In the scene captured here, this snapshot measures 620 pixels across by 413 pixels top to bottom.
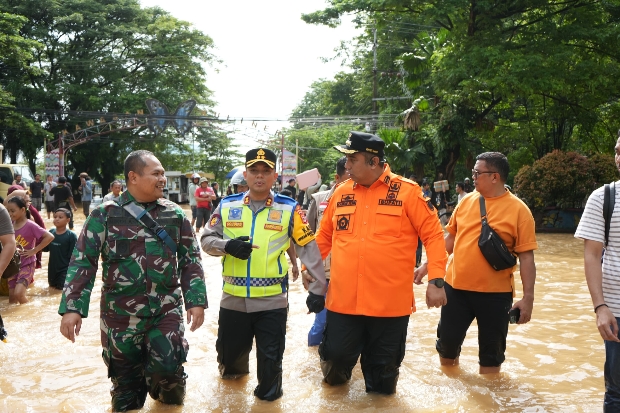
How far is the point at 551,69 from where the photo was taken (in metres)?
19.2

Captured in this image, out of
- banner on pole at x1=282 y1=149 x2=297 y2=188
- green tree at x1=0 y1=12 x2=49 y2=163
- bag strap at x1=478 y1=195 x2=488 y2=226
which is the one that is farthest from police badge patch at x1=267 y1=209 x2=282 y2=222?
banner on pole at x1=282 y1=149 x2=297 y2=188

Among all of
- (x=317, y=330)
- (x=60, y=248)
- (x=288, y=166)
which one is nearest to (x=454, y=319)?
(x=317, y=330)

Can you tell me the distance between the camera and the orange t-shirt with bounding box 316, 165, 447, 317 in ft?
15.7

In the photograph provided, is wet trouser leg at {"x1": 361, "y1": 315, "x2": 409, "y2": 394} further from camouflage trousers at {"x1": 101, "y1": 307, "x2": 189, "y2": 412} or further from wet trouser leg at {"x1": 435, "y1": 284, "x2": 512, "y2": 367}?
camouflage trousers at {"x1": 101, "y1": 307, "x2": 189, "y2": 412}

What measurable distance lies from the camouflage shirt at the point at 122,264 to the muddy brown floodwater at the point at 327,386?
94 centimetres

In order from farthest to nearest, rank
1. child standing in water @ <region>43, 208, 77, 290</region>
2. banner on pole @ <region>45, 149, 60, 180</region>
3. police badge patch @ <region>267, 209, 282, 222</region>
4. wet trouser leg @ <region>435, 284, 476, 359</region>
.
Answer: banner on pole @ <region>45, 149, 60, 180</region> → child standing in water @ <region>43, 208, 77, 290</region> → wet trouser leg @ <region>435, 284, 476, 359</region> → police badge patch @ <region>267, 209, 282, 222</region>

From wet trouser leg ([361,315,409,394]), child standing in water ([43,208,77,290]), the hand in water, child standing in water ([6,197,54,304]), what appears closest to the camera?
the hand in water

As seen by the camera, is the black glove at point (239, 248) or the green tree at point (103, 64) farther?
the green tree at point (103, 64)

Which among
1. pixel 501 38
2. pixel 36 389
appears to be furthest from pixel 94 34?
pixel 36 389

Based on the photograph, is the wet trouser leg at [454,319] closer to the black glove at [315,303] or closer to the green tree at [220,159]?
the black glove at [315,303]

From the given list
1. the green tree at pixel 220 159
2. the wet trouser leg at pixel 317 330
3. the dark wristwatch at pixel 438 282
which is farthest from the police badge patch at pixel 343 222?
the green tree at pixel 220 159

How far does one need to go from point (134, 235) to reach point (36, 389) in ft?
6.57

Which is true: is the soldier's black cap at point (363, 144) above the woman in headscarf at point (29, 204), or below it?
above

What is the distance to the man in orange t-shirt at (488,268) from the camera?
536 centimetres
